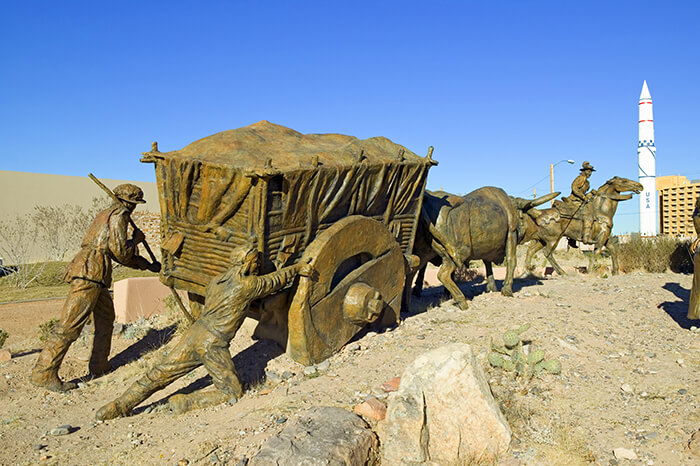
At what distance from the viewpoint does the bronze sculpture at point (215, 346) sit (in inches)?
202

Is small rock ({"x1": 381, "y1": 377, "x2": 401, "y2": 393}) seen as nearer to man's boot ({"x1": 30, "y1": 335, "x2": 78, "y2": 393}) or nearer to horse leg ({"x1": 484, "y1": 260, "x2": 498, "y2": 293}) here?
man's boot ({"x1": 30, "y1": 335, "x2": 78, "y2": 393})

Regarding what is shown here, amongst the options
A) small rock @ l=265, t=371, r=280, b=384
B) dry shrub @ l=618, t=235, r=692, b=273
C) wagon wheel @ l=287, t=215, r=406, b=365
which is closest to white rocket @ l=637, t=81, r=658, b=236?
dry shrub @ l=618, t=235, r=692, b=273

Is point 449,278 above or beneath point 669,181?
beneath

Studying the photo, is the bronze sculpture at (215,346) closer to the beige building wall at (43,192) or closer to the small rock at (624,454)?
the small rock at (624,454)

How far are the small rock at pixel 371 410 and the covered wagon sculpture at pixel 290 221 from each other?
48.8 inches

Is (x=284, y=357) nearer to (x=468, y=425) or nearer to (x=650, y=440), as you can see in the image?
(x=468, y=425)

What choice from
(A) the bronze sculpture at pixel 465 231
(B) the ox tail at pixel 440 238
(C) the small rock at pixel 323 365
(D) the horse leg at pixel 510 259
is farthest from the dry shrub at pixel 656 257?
(C) the small rock at pixel 323 365

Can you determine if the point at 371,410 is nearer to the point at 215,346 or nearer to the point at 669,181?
the point at 215,346

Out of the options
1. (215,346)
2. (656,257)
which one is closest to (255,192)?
(215,346)

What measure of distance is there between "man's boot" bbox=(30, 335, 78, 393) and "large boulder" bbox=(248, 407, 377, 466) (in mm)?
3403

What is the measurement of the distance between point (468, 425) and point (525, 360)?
1.71 metres

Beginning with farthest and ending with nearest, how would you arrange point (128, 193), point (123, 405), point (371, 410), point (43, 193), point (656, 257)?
point (43, 193), point (656, 257), point (128, 193), point (123, 405), point (371, 410)

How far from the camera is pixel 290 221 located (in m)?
5.60

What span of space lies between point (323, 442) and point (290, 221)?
2392mm
